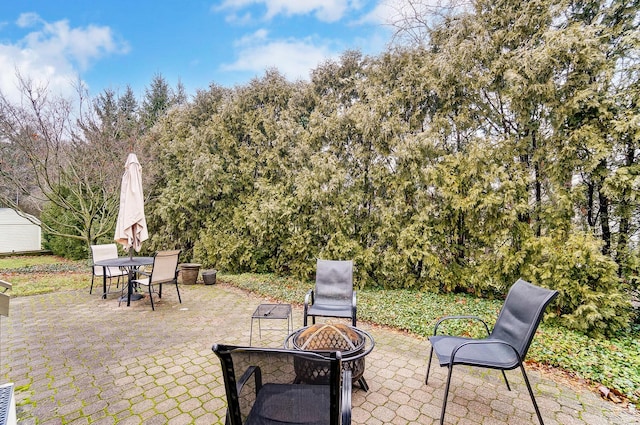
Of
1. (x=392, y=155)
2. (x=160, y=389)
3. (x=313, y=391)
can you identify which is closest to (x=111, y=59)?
(x=392, y=155)

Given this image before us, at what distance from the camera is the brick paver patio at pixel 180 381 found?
2561 mm

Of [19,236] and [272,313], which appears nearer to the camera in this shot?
[272,313]

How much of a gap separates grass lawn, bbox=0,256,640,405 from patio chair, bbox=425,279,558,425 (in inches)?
36.8

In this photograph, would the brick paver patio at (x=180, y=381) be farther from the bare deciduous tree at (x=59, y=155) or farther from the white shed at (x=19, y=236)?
the white shed at (x=19, y=236)

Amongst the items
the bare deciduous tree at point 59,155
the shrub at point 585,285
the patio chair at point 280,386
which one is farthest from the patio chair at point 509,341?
the bare deciduous tree at point 59,155

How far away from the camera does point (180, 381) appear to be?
122 inches

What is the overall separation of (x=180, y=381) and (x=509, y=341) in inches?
121

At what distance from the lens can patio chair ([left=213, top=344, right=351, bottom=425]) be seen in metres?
1.49

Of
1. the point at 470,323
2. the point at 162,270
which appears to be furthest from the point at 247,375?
the point at 162,270

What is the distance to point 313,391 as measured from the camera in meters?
1.57

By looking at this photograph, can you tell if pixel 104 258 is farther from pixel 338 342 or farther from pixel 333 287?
pixel 338 342

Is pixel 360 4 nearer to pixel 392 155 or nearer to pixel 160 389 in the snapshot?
pixel 392 155

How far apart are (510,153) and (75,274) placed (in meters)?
11.4

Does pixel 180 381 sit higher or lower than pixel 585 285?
lower
